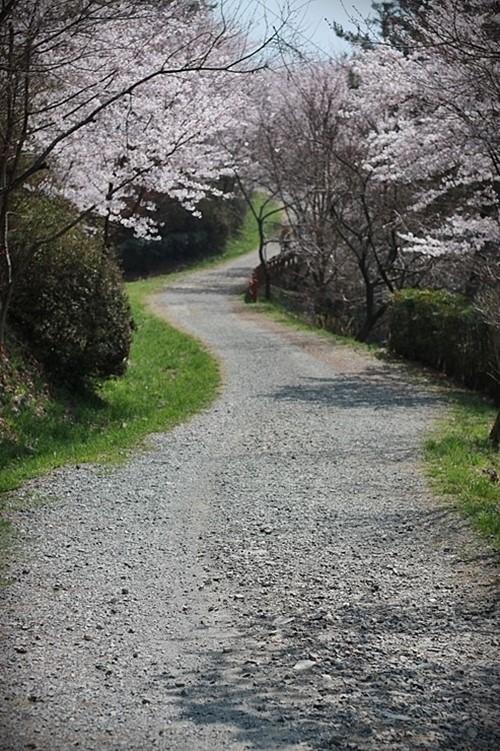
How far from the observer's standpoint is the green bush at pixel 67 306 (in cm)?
1429

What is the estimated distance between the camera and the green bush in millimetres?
14289

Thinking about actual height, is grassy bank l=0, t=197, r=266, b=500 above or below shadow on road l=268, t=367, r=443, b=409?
above

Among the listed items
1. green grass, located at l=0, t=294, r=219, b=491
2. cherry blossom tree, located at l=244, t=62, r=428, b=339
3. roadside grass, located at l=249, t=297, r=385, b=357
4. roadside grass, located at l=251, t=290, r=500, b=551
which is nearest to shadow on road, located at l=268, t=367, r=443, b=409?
roadside grass, located at l=251, t=290, r=500, b=551

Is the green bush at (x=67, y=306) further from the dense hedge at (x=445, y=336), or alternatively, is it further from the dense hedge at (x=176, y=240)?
the dense hedge at (x=176, y=240)

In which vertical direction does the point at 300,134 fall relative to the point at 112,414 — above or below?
above

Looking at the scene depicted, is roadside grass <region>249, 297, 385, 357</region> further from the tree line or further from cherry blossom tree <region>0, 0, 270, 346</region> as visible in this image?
cherry blossom tree <region>0, 0, 270, 346</region>

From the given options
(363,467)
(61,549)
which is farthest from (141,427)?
(61,549)

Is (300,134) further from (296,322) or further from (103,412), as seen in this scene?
(103,412)

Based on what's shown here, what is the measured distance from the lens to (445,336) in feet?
67.8

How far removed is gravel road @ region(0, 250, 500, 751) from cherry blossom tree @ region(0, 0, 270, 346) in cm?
400

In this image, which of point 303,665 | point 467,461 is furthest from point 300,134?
point 303,665

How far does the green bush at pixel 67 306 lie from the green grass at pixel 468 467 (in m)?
4.74

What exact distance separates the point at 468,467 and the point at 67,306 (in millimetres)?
6311

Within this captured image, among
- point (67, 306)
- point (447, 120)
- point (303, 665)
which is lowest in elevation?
point (303, 665)
